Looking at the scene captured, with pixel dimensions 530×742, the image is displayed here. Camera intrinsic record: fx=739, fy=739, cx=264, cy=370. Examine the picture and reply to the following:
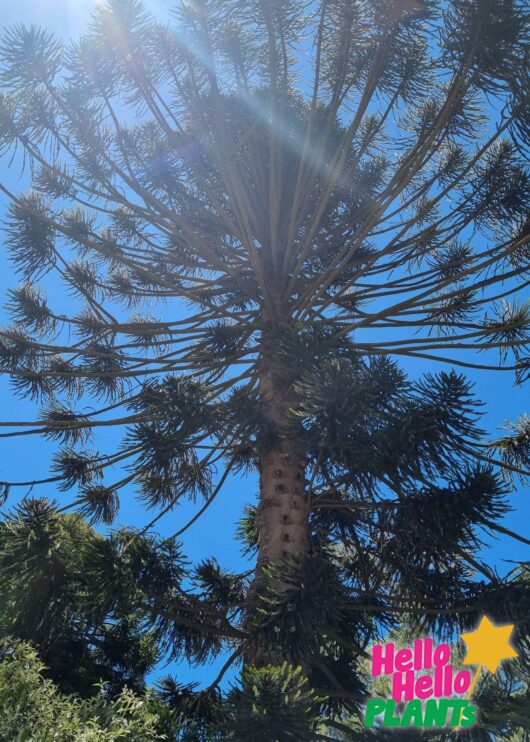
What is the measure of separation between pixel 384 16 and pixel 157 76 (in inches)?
79.3

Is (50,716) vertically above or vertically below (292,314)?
below

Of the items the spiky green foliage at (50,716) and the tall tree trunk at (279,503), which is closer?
the spiky green foliage at (50,716)

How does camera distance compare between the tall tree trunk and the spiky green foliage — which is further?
the tall tree trunk

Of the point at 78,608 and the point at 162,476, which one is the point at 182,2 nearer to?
the point at 162,476

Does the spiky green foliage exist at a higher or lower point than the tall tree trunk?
lower

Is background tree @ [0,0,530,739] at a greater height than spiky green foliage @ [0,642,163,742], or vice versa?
background tree @ [0,0,530,739]

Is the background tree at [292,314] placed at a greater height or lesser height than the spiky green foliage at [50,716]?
greater

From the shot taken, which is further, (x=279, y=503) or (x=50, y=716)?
(x=279, y=503)

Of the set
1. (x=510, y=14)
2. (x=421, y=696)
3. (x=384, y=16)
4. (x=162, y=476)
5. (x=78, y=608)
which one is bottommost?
(x=421, y=696)

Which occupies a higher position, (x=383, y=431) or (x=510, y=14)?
(x=510, y=14)

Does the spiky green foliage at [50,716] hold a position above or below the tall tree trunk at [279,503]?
below

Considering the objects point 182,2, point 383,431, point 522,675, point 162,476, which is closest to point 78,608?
point 162,476

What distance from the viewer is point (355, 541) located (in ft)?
18.3

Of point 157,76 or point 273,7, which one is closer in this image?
point 273,7
